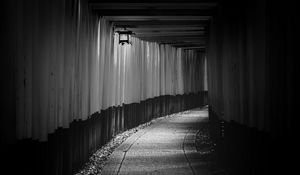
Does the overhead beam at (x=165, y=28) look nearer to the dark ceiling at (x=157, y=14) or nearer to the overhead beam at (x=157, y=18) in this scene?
the dark ceiling at (x=157, y=14)

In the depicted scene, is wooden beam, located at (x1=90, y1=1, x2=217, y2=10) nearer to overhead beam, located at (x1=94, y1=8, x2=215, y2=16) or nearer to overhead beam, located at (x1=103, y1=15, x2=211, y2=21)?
overhead beam, located at (x1=94, y1=8, x2=215, y2=16)

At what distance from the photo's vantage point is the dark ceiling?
13.1 metres

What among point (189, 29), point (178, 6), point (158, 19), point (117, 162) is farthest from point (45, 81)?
point (189, 29)

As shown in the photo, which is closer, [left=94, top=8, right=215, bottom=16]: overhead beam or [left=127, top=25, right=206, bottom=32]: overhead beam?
[left=94, top=8, right=215, bottom=16]: overhead beam

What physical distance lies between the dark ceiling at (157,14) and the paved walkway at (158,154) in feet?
12.6

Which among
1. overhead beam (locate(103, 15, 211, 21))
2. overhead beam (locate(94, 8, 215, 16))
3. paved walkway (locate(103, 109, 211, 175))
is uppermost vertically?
overhead beam (locate(103, 15, 211, 21))

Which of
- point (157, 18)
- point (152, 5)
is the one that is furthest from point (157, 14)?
point (157, 18)

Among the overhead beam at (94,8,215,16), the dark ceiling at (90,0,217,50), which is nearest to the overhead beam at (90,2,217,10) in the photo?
the dark ceiling at (90,0,217,50)

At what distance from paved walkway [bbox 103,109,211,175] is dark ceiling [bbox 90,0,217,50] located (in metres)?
3.84

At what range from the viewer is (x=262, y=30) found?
23.1ft

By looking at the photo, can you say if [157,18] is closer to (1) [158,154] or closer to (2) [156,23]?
(2) [156,23]

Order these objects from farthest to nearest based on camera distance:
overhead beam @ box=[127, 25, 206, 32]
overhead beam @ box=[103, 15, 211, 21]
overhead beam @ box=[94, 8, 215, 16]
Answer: overhead beam @ box=[127, 25, 206, 32] < overhead beam @ box=[103, 15, 211, 21] < overhead beam @ box=[94, 8, 215, 16]

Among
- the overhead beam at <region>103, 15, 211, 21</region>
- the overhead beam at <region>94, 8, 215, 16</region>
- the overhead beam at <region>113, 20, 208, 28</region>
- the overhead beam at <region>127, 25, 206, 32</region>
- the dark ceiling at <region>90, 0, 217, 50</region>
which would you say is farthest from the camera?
the overhead beam at <region>127, 25, 206, 32</region>

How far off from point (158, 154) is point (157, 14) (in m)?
3.96
